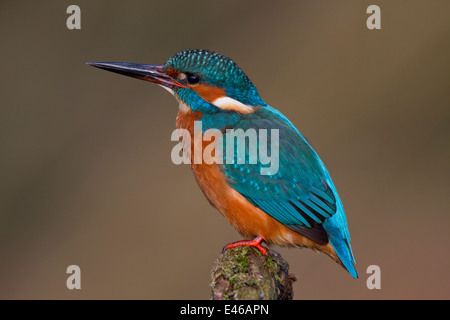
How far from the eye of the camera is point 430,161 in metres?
5.39

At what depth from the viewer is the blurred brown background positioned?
17.0ft

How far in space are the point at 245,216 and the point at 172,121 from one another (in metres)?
2.90

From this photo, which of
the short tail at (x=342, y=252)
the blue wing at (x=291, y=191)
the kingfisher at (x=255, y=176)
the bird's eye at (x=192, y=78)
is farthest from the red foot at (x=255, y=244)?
the bird's eye at (x=192, y=78)

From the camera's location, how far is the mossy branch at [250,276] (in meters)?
2.05

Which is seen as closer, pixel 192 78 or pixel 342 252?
pixel 342 252

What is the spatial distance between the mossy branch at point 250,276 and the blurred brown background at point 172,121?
2.69 metres

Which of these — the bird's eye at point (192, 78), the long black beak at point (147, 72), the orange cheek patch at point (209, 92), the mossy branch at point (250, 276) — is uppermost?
the long black beak at point (147, 72)

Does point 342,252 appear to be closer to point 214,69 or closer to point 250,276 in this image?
point 250,276

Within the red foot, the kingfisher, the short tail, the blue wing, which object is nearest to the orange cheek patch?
the kingfisher

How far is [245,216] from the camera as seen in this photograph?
2.68 meters

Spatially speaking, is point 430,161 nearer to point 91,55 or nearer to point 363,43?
point 363,43

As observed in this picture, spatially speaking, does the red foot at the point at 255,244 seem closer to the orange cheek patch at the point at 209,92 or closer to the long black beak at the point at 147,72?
the orange cheek patch at the point at 209,92

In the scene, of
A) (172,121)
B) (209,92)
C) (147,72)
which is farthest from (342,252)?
(172,121)
